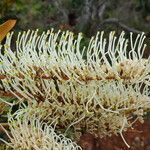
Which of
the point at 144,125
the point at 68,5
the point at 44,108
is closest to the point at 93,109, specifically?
the point at 44,108

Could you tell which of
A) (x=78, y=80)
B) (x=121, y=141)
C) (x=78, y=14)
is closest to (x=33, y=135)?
(x=78, y=80)

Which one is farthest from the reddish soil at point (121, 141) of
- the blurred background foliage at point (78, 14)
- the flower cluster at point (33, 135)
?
the blurred background foliage at point (78, 14)

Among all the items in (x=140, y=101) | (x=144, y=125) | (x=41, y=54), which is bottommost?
(x=144, y=125)

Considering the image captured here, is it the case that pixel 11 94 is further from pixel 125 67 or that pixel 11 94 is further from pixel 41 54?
pixel 125 67

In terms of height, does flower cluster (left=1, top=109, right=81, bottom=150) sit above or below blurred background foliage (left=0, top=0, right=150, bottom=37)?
below

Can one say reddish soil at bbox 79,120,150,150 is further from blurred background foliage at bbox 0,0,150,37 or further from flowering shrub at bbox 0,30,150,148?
blurred background foliage at bbox 0,0,150,37

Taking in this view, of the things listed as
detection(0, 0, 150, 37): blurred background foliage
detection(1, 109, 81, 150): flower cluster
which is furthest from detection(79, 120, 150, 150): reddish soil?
detection(0, 0, 150, 37): blurred background foliage
